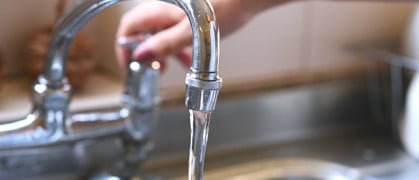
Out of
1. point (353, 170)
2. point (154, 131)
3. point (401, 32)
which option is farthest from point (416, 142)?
point (154, 131)

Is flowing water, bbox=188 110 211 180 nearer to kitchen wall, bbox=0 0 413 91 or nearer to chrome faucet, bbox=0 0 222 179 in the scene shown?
chrome faucet, bbox=0 0 222 179

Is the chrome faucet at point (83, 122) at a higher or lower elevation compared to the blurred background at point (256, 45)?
lower

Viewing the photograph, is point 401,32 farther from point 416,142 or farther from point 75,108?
point 75,108

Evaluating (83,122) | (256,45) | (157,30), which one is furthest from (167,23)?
(256,45)

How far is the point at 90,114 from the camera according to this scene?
2.09 feet

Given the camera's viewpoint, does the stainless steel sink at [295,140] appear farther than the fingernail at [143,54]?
Yes

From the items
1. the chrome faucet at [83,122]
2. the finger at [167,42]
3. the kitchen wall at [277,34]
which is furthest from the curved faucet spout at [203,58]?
the kitchen wall at [277,34]

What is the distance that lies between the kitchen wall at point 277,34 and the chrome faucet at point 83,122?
98mm

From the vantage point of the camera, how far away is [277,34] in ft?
2.61

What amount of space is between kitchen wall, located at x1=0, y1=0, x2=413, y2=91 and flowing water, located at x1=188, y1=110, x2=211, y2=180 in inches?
10.0

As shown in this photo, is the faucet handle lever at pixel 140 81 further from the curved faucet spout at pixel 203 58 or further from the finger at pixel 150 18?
the curved faucet spout at pixel 203 58

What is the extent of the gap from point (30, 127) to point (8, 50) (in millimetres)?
169

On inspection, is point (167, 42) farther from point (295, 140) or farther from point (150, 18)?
point (295, 140)

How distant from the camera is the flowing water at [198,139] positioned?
1.41 ft
